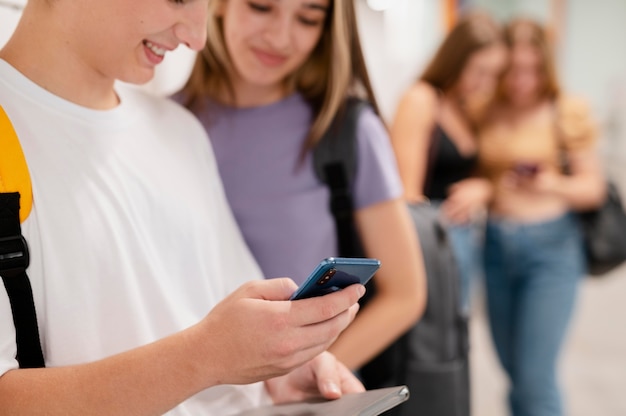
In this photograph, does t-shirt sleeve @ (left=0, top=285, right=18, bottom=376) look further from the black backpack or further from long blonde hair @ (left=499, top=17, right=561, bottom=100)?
long blonde hair @ (left=499, top=17, right=561, bottom=100)

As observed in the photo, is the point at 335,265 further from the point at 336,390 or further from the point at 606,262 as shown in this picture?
the point at 606,262

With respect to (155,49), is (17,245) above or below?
below

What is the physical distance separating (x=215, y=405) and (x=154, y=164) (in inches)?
14.5

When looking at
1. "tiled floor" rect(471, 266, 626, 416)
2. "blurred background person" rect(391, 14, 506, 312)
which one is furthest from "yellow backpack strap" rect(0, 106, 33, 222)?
"tiled floor" rect(471, 266, 626, 416)

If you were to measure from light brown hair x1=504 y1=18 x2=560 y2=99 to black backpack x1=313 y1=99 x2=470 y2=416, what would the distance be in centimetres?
128

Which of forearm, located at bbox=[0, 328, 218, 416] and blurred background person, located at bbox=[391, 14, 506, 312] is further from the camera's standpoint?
blurred background person, located at bbox=[391, 14, 506, 312]

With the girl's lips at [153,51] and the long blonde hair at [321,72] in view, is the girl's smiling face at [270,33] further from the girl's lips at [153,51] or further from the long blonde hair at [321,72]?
the girl's lips at [153,51]

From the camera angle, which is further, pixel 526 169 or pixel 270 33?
pixel 526 169

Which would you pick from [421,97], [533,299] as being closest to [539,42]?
[421,97]

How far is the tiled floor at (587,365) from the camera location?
132 inches

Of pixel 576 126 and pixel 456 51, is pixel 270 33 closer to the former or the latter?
pixel 456 51

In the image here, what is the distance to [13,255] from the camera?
30.3 inches

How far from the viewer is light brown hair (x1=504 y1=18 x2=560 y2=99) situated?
272 cm

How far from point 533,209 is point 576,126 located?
0.36 m
